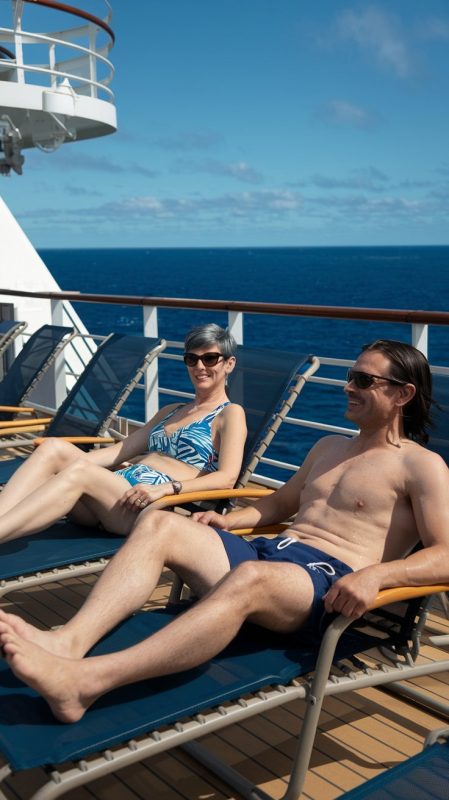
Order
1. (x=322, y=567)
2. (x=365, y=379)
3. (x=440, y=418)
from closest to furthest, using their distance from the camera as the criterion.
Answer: (x=322, y=567) < (x=365, y=379) < (x=440, y=418)

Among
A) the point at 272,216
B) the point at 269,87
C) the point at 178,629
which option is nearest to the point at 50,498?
the point at 178,629

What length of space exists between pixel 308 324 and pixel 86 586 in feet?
153

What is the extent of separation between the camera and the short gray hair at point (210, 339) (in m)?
3.20

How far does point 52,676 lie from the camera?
1.75 meters

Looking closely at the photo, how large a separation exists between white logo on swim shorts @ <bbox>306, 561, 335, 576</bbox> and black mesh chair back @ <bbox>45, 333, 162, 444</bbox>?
1978 mm

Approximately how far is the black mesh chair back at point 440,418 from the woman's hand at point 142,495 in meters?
0.84

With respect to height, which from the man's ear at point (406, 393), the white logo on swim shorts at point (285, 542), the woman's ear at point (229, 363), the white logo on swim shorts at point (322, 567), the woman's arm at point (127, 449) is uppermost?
the woman's ear at point (229, 363)

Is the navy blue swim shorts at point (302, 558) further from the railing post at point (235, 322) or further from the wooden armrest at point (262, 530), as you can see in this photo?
the railing post at point (235, 322)

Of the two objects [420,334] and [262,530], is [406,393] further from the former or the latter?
[420,334]

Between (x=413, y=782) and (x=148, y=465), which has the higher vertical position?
(x=148, y=465)

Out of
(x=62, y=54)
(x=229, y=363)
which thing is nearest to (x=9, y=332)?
(x=229, y=363)

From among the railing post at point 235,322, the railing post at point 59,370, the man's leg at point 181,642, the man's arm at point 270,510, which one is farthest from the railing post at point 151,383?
the man's leg at point 181,642

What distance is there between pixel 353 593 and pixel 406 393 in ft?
2.04

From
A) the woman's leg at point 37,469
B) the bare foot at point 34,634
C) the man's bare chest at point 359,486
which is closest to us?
the bare foot at point 34,634
